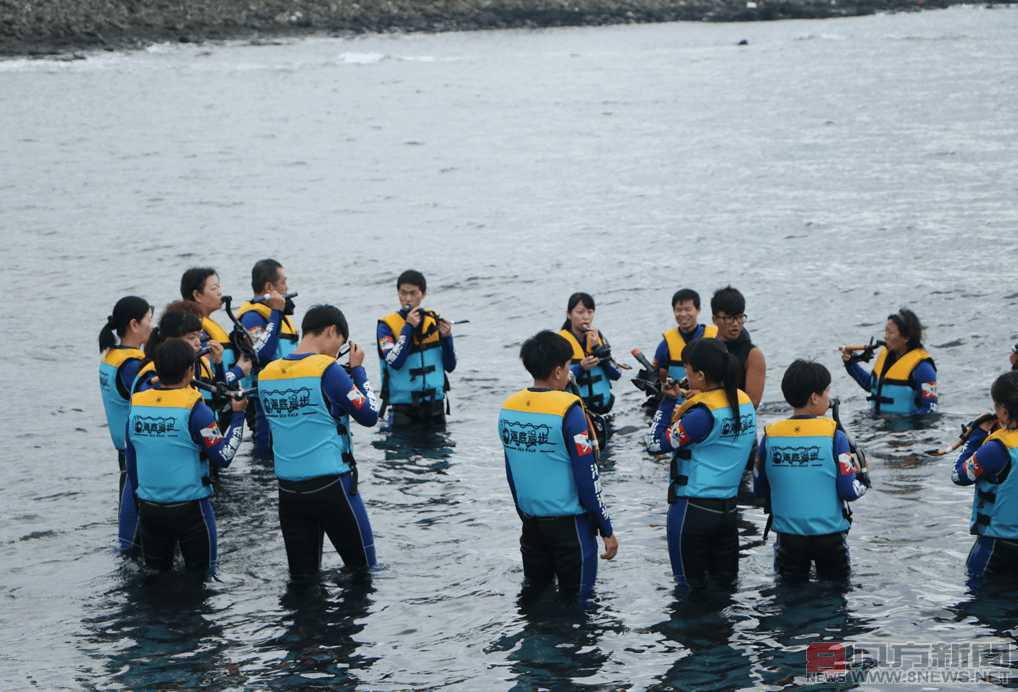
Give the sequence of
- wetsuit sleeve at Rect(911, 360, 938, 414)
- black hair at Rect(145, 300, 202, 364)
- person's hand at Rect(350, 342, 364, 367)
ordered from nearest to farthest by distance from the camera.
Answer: person's hand at Rect(350, 342, 364, 367)
black hair at Rect(145, 300, 202, 364)
wetsuit sleeve at Rect(911, 360, 938, 414)

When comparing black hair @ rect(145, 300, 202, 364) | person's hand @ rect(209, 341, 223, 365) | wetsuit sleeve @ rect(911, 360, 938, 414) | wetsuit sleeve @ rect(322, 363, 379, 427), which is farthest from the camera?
wetsuit sleeve @ rect(911, 360, 938, 414)

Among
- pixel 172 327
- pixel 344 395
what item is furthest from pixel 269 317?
pixel 344 395

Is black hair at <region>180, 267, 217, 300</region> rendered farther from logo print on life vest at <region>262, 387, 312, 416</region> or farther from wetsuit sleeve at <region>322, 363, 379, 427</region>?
wetsuit sleeve at <region>322, 363, 379, 427</region>

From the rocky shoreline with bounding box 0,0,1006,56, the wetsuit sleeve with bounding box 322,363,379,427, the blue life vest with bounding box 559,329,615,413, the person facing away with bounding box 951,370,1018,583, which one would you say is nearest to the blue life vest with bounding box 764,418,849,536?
the person facing away with bounding box 951,370,1018,583

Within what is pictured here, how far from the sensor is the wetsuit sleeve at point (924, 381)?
15016 millimetres

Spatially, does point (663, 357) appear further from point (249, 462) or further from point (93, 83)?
point (93, 83)

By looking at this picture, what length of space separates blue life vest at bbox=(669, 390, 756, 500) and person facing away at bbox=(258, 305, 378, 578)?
8.59ft

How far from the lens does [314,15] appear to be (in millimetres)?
101688

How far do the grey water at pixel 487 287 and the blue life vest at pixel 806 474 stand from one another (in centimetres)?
89

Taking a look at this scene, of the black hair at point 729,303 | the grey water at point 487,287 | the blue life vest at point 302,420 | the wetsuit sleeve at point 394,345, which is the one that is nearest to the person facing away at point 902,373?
the grey water at point 487,287

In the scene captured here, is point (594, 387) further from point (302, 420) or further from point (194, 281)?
point (302, 420)

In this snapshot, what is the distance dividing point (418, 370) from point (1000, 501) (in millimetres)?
7589

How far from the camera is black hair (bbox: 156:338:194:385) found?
1034 centimetres

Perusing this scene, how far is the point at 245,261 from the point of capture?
98.1 ft
